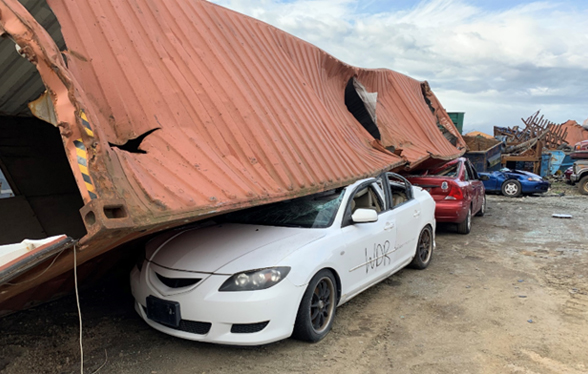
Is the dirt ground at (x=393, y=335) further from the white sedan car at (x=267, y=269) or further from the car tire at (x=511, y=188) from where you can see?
the car tire at (x=511, y=188)

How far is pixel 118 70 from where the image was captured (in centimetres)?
356

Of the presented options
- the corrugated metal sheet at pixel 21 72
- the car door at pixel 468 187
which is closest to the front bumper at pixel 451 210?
the car door at pixel 468 187

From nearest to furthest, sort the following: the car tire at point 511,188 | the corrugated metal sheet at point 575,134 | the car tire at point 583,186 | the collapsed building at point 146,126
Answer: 1. the collapsed building at point 146,126
2. the car tire at point 511,188
3. the car tire at point 583,186
4. the corrugated metal sheet at point 575,134

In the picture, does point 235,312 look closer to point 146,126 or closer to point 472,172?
point 146,126

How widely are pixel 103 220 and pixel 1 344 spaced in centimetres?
235

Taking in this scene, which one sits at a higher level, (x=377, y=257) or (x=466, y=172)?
(x=466, y=172)

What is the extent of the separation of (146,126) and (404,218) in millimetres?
3386

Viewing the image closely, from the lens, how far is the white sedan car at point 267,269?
11.0ft

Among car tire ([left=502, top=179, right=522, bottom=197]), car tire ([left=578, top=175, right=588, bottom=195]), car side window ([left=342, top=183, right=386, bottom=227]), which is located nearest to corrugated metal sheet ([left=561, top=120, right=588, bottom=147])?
car tire ([left=578, top=175, right=588, bottom=195])

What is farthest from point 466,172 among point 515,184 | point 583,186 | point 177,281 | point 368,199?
point 583,186

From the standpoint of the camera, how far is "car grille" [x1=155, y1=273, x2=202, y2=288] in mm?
3520

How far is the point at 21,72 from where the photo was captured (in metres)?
4.64

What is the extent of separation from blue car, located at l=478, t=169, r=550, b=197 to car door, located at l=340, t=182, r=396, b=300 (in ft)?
40.3

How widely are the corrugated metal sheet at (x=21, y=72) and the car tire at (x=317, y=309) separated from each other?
122 inches
